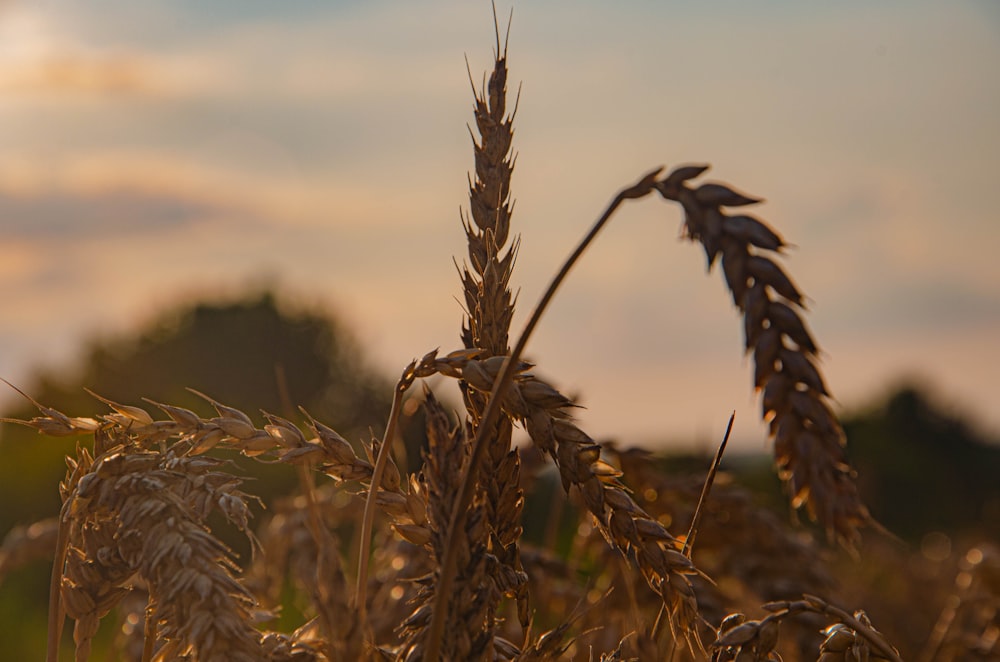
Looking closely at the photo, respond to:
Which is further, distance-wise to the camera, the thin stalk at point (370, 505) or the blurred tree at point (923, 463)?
the blurred tree at point (923, 463)

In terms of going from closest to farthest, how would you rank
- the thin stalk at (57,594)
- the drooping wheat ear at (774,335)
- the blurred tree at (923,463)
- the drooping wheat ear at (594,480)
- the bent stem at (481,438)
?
the bent stem at (481,438), the drooping wheat ear at (774,335), the drooping wheat ear at (594,480), the thin stalk at (57,594), the blurred tree at (923,463)

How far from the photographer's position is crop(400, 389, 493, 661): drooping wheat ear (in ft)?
3.20

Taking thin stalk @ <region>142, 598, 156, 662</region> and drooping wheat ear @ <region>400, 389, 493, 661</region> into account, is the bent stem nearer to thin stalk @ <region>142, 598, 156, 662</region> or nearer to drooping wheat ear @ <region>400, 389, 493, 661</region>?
drooping wheat ear @ <region>400, 389, 493, 661</region>

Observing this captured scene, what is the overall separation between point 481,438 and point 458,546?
4.4 inches

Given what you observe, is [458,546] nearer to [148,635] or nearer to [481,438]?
[481,438]

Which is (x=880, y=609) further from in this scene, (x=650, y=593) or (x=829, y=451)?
(x=829, y=451)


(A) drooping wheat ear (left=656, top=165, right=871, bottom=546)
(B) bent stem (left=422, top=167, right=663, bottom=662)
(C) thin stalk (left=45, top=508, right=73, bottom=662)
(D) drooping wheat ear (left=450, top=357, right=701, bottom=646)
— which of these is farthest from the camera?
(C) thin stalk (left=45, top=508, right=73, bottom=662)

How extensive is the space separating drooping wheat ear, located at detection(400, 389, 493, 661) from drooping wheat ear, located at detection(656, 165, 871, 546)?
332 mm

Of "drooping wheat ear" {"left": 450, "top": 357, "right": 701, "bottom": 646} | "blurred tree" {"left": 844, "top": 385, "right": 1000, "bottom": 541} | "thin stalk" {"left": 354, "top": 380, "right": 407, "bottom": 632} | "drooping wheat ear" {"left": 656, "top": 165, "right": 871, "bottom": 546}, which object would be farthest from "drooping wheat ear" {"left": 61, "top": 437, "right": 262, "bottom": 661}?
"blurred tree" {"left": 844, "top": 385, "right": 1000, "bottom": 541}

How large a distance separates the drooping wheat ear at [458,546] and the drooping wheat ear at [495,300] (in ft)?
0.43

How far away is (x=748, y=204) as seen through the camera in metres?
1.03

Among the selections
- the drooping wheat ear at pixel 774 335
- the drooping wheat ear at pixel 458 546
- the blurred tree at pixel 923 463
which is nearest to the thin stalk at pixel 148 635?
the drooping wheat ear at pixel 458 546

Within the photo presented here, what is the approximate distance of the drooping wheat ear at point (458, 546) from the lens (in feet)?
3.20

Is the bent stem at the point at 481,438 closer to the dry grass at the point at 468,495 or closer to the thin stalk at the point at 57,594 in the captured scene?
the dry grass at the point at 468,495
